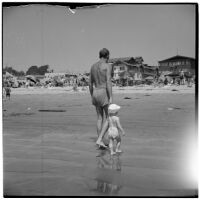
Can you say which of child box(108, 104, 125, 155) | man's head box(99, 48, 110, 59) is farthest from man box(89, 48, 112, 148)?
child box(108, 104, 125, 155)

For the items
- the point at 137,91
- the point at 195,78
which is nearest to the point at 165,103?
the point at 137,91

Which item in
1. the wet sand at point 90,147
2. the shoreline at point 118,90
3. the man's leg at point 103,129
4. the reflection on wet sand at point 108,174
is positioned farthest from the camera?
the shoreline at point 118,90

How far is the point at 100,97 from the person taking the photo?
4547mm

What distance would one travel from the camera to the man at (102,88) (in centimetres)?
450

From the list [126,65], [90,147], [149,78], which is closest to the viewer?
[90,147]

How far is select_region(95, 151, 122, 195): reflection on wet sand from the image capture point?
12.1ft

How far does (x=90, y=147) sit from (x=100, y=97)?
0.65 metres

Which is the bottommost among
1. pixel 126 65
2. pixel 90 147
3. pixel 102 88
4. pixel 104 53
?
pixel 90 147

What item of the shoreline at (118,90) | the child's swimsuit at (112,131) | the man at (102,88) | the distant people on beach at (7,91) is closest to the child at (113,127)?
the child's swimsuit at (112,131)

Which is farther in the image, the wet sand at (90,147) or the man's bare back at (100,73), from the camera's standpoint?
the man's bare back at (100,73)

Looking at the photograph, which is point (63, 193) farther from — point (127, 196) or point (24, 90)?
point (24, 90)

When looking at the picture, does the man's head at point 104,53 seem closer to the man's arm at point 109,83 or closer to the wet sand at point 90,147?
the man's arm at point 109,83

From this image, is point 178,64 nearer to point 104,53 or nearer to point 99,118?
point 104,53

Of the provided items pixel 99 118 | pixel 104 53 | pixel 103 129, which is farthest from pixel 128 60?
pixel 103 129
